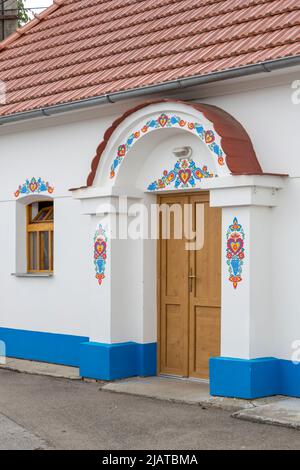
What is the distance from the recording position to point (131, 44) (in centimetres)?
1123

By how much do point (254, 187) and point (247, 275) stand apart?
0.90 metres

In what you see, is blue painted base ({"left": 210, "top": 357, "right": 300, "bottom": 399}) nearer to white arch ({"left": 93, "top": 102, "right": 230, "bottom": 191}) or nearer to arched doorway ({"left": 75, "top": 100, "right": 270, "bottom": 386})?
arched doorway ({"left": 75, "top": 100, "right": 270, "bottom": 386})

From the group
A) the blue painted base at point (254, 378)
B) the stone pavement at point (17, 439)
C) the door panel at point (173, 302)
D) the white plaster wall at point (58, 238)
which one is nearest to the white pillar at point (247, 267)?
the blue painted base at point (254, 378)

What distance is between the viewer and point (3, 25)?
55.6 ft

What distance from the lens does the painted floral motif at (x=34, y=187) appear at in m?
11.7

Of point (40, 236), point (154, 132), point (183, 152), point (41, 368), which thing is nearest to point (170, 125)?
point (154, 132)

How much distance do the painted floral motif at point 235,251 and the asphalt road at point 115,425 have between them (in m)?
1.40

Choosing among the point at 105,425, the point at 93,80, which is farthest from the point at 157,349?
the point at 93,80

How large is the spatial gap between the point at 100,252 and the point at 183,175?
139cm

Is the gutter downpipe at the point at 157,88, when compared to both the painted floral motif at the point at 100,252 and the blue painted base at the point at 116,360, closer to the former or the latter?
the painted floral motif at the point at 100,252

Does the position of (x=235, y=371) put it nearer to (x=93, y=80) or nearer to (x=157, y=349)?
(x=157, y=349)

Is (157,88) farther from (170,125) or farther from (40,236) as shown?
(40,236)

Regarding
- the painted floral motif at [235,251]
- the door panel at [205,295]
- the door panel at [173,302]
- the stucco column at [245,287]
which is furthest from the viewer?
the door panel at [173,302]
